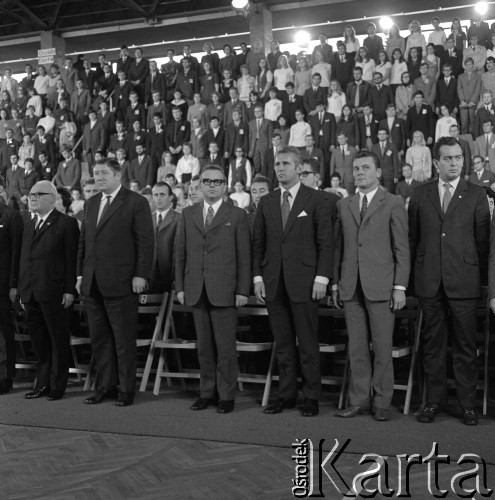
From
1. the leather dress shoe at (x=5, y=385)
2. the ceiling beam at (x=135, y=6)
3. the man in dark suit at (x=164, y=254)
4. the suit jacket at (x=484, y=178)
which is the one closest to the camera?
the leather dress shoe at (x=5, y=385)

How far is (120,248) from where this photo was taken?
4.60 meters

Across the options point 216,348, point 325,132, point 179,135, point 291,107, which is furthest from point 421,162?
point 216,348

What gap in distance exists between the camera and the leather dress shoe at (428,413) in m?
3.96

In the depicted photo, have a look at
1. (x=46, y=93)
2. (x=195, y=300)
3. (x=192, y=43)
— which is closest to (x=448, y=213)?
(x=195, y=300)

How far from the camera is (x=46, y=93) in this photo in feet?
47.8

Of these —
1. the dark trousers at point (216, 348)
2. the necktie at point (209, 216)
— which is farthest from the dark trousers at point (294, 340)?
the necktie at point (209, 216)

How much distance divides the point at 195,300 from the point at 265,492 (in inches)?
69.9

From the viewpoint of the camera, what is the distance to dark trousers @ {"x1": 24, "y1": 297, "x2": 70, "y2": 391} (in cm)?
484

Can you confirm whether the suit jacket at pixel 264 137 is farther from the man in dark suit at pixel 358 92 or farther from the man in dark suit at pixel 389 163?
the man in dark suit at pixel 389 163

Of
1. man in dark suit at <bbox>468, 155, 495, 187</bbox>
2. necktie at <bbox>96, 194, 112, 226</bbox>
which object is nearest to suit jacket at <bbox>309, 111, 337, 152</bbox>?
man in dark suit at <bbox>468, 155, 495, 187</bbox>

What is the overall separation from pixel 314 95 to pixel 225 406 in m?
7.97

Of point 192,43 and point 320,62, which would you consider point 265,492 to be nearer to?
point 320,62

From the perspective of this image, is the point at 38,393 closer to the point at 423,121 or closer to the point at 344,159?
the point at 344,159

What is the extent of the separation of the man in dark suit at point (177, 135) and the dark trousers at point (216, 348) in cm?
764
